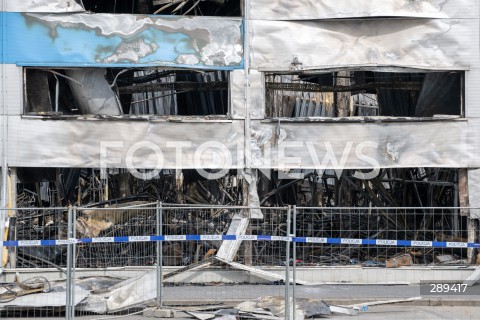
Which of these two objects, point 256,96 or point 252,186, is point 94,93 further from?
point 252,186

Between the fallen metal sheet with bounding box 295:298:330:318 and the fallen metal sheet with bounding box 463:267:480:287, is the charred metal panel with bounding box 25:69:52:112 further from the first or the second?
→ the fallen metal sheet with bounding box 463:267:480:287

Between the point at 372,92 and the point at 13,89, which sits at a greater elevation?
the point at 372,92

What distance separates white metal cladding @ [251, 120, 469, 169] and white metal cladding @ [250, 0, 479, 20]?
2191 millimetres

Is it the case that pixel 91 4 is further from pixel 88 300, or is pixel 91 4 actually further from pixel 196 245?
pixel 88 300

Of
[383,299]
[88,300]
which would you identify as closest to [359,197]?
[383,299]

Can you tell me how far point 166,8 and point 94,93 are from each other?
2.68 metres

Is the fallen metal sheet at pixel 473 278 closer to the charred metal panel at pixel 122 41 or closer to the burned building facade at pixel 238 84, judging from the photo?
the burned building facade at pixel 238 84

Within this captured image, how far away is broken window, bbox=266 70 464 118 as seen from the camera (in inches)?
804

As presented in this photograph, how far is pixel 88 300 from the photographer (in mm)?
14742

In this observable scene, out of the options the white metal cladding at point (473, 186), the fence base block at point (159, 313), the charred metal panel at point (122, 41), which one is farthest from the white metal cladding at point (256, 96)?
the fence base block at point (159, 313)

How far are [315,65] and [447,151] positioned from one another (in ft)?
10.7

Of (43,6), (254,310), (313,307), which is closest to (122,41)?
(43,6)

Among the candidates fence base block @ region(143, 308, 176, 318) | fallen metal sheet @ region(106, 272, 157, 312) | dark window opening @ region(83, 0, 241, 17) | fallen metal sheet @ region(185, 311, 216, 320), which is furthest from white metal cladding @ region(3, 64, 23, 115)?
fallen metal sheet @ region(185, 311, 216, 320)

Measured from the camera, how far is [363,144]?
63.9ft
